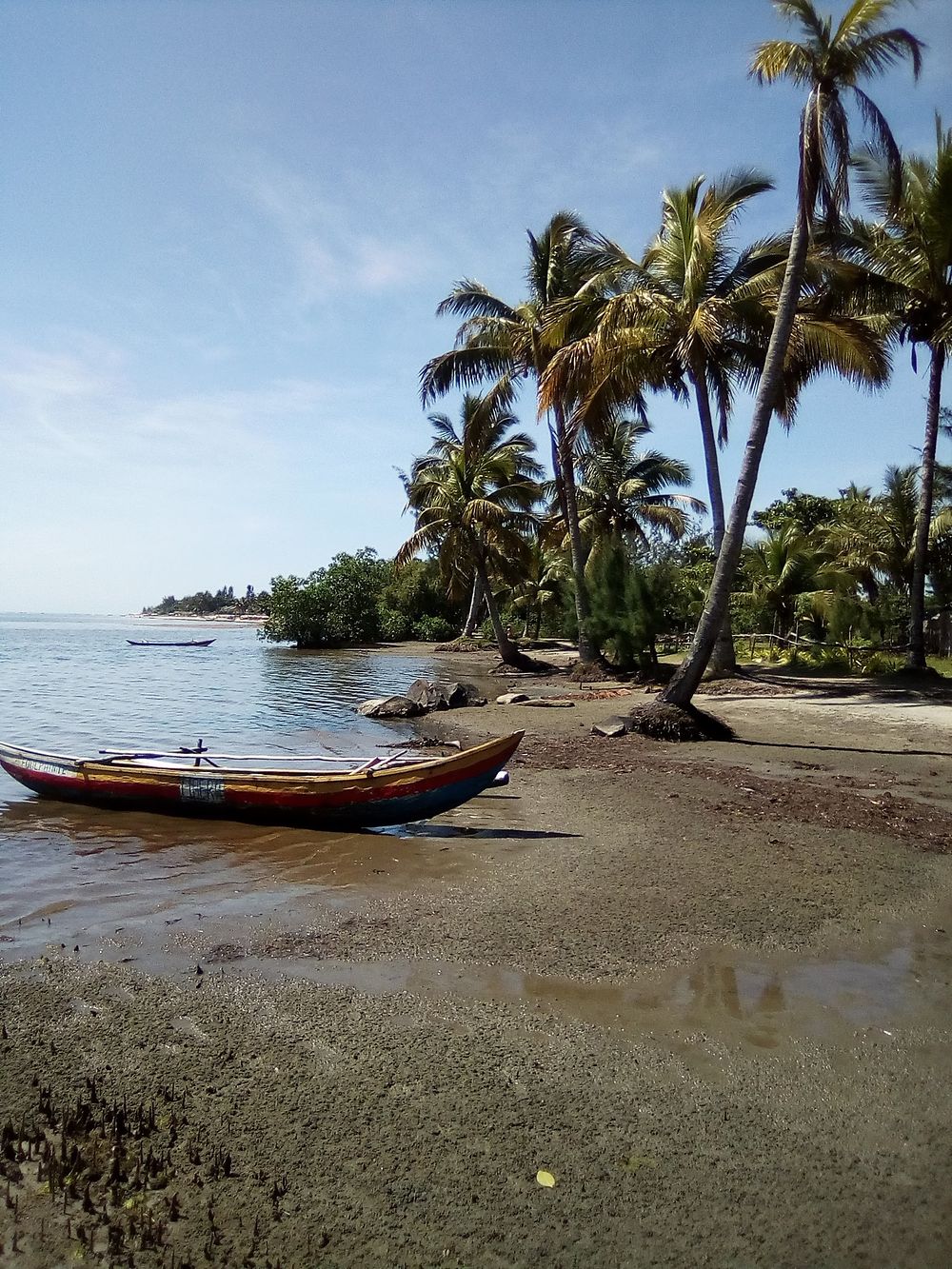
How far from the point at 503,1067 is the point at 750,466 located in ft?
36.7

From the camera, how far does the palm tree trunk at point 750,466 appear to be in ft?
42.4

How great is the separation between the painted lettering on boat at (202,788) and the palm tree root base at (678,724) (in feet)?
24.5

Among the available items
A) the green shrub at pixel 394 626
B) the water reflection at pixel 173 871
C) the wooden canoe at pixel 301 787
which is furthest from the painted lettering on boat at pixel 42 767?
the green shrub at pixel 394 626

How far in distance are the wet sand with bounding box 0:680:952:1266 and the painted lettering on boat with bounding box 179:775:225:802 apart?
1.85 metres

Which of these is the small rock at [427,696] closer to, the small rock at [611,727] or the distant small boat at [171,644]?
the small rock at [611,727]

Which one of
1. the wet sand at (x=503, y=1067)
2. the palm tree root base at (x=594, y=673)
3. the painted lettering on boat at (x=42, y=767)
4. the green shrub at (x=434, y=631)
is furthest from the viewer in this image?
the green shrub at (x=434, y=631)

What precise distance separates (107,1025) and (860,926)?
488 cm

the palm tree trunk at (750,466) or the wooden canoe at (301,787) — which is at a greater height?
the palm tree trunk at (750,466)

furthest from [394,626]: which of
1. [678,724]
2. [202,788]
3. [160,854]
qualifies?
[160,854]

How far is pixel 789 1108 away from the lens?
3.68 meters

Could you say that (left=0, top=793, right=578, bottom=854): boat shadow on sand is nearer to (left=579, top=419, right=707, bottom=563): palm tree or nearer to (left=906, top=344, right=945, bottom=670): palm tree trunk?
(left=906, top=344, right=945, bottom=670): palm tree trunk

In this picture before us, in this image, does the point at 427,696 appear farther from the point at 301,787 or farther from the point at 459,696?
the point at 301,787

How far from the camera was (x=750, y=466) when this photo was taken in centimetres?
1313

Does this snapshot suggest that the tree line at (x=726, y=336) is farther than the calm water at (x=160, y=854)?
Yes
